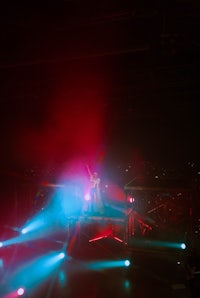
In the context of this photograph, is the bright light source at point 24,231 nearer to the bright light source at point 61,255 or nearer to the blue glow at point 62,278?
the blue glow at point 62,278

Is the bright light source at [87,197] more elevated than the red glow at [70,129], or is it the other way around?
the red glow at [70,129]

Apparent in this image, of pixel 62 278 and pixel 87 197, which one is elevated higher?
pixel 87 197

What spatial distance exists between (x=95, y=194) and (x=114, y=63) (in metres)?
4.69

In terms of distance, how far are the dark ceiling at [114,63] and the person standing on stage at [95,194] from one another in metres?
1.72

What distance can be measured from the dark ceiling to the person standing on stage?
1720 mm

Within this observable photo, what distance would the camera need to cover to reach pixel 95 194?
329 inches

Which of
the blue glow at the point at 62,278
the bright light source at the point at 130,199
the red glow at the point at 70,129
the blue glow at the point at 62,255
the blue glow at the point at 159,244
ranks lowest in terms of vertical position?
the blue glow at the point at 62,278

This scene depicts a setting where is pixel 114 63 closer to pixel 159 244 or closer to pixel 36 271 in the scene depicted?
pixel 159 244

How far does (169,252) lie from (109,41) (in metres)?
5.36

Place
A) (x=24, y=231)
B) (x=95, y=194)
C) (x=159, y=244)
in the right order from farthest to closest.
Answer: (x=95, y=194) < (x=24, y=231) < (x=159, y=244)

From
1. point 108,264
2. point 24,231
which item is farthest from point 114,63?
point 108,264

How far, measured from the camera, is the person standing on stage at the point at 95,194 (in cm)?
818

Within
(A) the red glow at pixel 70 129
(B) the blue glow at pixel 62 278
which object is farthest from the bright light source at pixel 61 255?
(A) the red glow at pixel 70 129

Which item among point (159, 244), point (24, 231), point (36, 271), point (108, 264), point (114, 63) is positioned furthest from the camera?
point (108, 264)
